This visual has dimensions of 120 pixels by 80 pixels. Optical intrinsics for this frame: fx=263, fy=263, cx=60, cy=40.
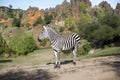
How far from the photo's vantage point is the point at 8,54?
144 feet

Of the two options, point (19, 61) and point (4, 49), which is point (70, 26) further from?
point (19, 61)

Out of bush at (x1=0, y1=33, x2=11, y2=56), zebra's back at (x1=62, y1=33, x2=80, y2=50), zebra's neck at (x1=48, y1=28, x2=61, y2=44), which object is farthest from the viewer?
bush at (x1=0, y1=33, x2=11, y2=56)

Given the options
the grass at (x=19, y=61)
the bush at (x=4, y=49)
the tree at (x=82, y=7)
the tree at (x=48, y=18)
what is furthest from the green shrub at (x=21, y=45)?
the tree at (x=82, y=7)

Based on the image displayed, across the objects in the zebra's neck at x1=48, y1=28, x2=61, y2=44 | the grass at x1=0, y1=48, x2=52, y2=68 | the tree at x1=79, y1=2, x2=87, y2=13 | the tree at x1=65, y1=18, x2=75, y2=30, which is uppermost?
the tree at x1=79, y1=2, x2=87, y2=13

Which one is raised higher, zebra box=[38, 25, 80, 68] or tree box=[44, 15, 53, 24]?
tree box=[44, 15, 53, 24]

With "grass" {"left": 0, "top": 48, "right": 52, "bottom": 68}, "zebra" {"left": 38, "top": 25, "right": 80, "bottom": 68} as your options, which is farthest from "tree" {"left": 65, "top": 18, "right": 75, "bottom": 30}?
"zebra" {"left": 38, "top": 25, "right": 80, "bottom": 68}

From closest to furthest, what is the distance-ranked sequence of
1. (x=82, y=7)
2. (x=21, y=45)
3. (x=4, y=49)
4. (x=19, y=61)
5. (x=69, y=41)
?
(x=69, y=41), (x=19, y=61), (x=4, y=49), (x=21, y=45), (x=82, y=7)

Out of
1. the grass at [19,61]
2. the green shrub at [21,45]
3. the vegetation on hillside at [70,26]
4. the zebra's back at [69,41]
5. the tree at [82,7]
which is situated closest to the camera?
the zebra's back at [69,41]

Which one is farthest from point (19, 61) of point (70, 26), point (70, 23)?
point (70, 23)

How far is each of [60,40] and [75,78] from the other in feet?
16.4

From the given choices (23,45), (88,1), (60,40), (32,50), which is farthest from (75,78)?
(88,1)

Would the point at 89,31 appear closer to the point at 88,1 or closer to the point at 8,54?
the point at 8,54

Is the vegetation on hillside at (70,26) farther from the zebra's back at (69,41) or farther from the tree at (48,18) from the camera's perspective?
the zebra's back at (69,41)

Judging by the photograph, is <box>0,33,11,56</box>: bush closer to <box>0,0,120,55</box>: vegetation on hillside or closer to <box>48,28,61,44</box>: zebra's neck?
<box>0,0,120,55</box>: vegetation on hillside
